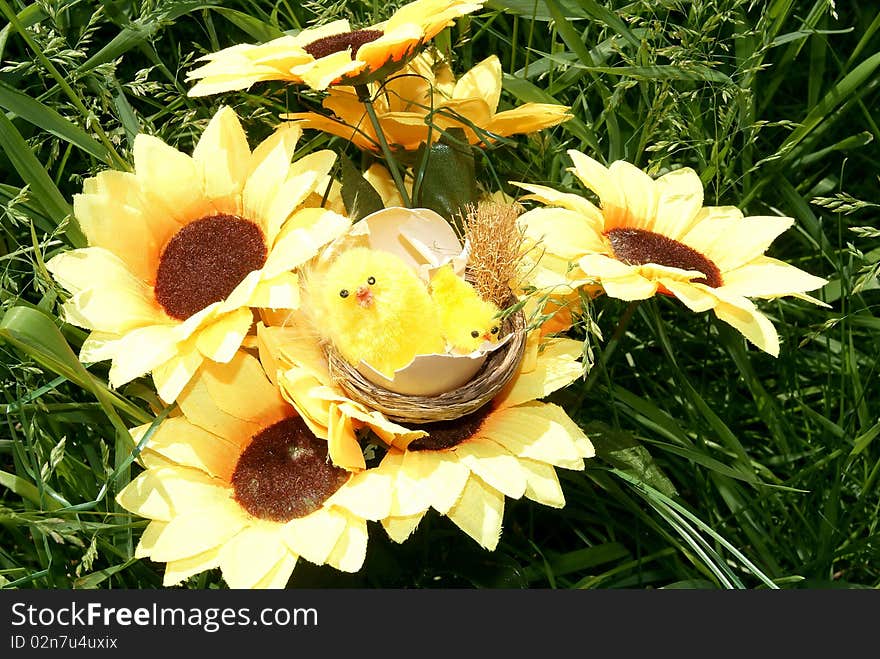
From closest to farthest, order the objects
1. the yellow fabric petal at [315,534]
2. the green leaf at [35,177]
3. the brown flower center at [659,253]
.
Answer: the yellow fabric petal at [315,534], the brown flower center at [659,253], the green leaf at [35,177]

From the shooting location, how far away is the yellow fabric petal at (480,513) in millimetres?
660

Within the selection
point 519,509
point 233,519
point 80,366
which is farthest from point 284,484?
point 519,509

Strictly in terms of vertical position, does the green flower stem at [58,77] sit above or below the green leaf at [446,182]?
above

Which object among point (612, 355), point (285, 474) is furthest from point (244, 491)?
point (612, 355)

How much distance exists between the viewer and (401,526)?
2.12ft

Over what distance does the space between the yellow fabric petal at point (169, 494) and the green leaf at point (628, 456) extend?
31 cm

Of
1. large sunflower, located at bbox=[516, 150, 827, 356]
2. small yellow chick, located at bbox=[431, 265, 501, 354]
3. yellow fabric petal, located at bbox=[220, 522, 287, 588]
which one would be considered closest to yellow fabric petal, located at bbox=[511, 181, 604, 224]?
large sunflower, located at bbox=[516, 150, 827, 356]

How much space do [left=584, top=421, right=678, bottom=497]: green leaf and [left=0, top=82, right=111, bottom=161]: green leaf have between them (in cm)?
51

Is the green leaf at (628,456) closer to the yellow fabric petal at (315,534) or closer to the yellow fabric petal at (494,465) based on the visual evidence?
the yellow fabric petal at (494,465)

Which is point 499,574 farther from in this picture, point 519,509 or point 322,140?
point 322,140

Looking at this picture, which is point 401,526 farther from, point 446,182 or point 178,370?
point 446,182

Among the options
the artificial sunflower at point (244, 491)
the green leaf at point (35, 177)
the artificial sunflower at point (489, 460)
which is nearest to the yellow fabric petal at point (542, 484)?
the artificial sunflower at point (489, 460)

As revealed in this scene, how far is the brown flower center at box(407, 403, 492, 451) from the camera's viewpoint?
70 cm

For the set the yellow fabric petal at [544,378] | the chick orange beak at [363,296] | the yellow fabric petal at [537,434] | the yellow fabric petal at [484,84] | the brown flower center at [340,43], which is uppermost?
the brown flower center at [340,43]
